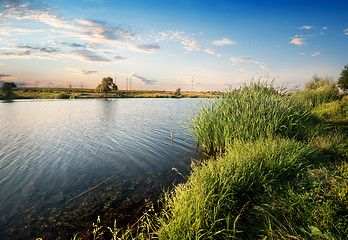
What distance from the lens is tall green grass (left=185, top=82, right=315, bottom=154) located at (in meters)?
7.98

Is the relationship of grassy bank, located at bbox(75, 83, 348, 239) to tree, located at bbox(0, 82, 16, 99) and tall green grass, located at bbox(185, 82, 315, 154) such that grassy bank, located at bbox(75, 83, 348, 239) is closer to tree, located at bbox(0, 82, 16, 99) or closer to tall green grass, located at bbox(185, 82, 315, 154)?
tall green grass, located at bbox(185, 82, 315, 154)

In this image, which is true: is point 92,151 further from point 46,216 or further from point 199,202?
point 199,202

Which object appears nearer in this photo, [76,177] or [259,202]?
[259,202]

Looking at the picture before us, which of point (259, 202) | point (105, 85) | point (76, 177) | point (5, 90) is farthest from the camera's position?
point (105, 85)

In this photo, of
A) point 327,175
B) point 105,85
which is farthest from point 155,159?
point 105,85

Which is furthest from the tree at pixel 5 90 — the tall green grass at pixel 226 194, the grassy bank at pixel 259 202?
the tall green grass at pixel 226 194

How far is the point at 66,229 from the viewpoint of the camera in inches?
178

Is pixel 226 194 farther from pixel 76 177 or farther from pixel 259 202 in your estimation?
pixel 76 177

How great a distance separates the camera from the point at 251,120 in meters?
7.96

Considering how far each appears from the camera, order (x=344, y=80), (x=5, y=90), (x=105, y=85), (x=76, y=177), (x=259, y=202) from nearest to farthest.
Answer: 1. (x=259, y=202)
2. (x=76, y=177)
3. (x=344, y=80)
4. (x=5, y=90)
5. (x=105, y=85)

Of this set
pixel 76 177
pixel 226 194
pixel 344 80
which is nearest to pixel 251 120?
pixel 226 194

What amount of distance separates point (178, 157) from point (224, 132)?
3190mm

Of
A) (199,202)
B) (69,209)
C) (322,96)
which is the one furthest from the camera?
(322,96)

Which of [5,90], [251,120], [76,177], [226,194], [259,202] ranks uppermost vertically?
[5,90]
